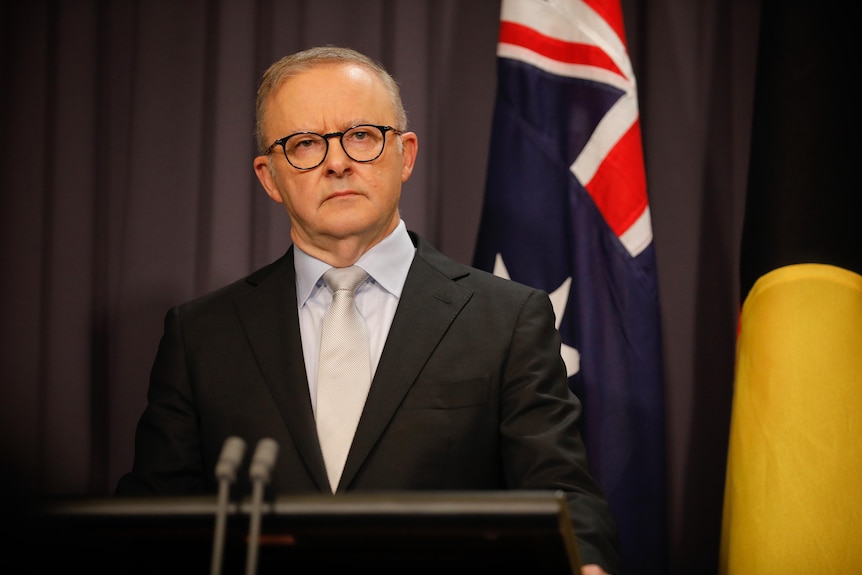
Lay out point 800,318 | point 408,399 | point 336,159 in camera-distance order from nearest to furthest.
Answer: point 408,399
point 336,159
point 800,318

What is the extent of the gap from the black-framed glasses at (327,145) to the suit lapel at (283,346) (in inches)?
9.6

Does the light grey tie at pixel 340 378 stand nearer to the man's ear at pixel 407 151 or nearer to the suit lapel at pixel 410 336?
the suit lapel at pixel 410 336

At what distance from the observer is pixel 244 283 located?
2.11 m

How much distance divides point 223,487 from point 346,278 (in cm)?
105

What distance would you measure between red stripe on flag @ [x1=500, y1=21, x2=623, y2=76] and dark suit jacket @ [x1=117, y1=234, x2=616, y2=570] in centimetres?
78

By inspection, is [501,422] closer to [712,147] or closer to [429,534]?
[429,534]

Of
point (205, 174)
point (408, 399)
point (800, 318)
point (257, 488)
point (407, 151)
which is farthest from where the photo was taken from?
point (205, 174)

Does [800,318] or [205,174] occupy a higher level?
[205,174]

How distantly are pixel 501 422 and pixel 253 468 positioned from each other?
95cm

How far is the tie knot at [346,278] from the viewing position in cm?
200

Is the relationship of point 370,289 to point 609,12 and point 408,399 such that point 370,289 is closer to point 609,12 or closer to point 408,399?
point 408,399

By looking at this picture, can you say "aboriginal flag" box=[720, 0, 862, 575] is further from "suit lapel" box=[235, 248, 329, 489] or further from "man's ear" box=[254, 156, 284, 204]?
"man's ear" box=[254, 156, 284, 204]

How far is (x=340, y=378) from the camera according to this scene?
1877 millimetres

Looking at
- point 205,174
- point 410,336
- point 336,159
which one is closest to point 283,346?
point 410,336
